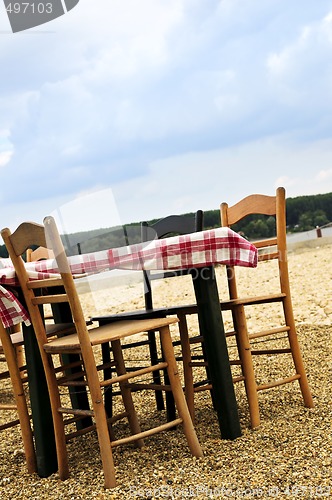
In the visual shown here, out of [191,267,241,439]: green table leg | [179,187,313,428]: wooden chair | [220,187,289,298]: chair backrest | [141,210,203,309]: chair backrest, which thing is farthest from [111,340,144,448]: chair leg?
[220,187,289,298]: chair backrest

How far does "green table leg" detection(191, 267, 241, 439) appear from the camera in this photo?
290 cm

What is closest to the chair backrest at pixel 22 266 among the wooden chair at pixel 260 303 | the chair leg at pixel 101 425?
the chair leg at pixel 101 425

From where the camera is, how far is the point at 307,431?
9.65 ft

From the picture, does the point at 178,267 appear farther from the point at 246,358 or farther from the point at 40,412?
the point at 40,412

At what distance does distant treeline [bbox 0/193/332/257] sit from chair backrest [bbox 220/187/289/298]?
62 centimetres

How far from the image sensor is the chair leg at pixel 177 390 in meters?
2.69

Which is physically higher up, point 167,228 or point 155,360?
point 167,228

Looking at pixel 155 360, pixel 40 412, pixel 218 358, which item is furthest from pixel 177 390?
pixel 155 360

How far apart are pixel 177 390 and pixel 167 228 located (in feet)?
4.15

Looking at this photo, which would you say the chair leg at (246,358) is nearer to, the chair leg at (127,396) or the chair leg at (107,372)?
the chair leg at (127,396)

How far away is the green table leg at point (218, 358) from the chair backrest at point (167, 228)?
2.30 feet

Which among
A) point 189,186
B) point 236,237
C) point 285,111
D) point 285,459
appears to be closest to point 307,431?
point 285,459

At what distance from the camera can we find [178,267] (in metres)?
2.81

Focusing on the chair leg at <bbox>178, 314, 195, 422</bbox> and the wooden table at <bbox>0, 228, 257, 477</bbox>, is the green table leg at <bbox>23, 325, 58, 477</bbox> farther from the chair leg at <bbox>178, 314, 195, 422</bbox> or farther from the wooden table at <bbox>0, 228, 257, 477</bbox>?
the chair leg at <bbox>178, 314, 195, 422</bbox>
